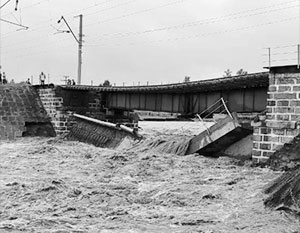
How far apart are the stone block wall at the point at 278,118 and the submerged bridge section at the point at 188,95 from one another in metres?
2.85

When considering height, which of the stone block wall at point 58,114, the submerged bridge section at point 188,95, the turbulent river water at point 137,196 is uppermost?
the submerged bridge section at point 188,95

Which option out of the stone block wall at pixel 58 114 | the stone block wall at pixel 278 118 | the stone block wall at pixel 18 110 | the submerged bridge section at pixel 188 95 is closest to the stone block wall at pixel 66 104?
the stone block wall at pixel 58 114

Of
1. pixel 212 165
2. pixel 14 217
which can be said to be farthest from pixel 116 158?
pixel 14 217

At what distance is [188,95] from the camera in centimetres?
2286

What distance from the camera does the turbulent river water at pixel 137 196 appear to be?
8.09 m

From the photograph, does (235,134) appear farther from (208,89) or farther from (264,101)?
(208,89)

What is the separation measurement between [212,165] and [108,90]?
47.7 feet

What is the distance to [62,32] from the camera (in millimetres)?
41156

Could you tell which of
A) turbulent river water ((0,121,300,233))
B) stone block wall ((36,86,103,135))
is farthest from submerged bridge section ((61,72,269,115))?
turbulent river water ((0,121,300,233))

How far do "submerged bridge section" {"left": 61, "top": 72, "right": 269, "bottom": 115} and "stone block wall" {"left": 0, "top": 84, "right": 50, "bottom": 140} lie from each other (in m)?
2.21

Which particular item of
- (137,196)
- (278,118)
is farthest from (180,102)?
(137,196)

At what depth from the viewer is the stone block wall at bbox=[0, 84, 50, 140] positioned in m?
27.6

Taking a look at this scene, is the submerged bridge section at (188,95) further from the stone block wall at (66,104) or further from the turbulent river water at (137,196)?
the turbulent river water at (137,196)

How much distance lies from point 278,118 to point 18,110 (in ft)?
63.8
